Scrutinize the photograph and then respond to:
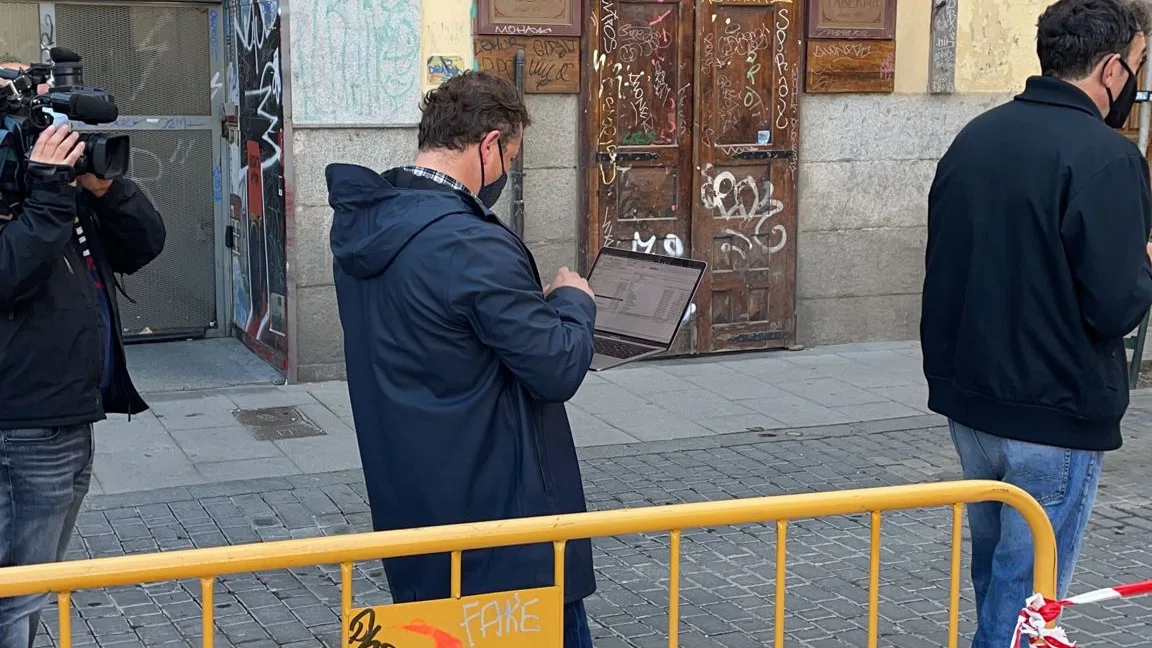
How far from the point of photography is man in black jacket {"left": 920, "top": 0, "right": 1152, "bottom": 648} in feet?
11.5

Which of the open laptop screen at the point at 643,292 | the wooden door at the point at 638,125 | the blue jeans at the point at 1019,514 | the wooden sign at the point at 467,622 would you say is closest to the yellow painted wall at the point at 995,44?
the wooden door at the point at 638,125

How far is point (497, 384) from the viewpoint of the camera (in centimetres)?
312

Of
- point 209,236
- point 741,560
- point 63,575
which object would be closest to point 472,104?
point 63,575

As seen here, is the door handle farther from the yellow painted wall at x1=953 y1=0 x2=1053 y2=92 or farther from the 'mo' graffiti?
the yellow painted wall at x1=953 y1=0 x2=1053 y2=92

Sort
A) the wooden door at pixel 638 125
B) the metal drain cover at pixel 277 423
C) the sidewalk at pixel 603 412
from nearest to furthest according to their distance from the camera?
1. the sidewalk at pixel 603 412
2. the metal drain cover at pixel 277 423
3. the wooden door at pixel 638 125

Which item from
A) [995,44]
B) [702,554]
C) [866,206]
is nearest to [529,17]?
[866,206]

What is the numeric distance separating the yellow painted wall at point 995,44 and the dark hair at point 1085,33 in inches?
253

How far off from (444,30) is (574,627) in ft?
19.3

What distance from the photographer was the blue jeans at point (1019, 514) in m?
3.66

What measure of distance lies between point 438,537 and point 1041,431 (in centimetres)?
170

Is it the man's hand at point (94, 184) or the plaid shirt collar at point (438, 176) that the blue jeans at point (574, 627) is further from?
the man's hand at point (94, 184)

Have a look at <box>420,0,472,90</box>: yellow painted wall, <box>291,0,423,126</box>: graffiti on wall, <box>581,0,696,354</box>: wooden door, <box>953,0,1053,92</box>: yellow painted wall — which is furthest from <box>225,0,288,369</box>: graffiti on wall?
<box>953,0,1053,92</box>: yellow painted wall

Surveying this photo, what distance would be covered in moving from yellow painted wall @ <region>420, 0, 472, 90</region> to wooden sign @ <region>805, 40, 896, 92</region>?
7.75 feet

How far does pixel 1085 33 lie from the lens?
12.0 feet
